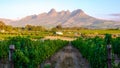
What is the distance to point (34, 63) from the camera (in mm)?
21500

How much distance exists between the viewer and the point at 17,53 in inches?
811

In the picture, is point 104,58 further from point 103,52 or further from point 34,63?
point 34,63

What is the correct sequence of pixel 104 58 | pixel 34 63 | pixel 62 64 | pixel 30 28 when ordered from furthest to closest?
pixel 30 28 → pixel 62 64 → pixel 34 63 → pixel 104 58

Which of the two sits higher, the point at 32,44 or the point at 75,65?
the point at 32,44

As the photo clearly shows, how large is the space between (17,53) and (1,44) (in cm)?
419

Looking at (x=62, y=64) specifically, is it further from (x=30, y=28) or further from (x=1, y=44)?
(x=30, y=28)

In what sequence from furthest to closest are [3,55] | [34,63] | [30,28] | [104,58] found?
[30,28] → [3,55] → [34,63] → [104,58]

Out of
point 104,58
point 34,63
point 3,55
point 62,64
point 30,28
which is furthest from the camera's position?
point 30,28

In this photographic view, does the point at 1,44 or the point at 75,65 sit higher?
the point at 1,44

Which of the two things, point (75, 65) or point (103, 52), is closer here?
point (103, 52)

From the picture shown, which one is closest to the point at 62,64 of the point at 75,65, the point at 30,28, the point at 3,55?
the point at 75,65

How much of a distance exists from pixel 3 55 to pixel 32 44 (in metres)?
2.09

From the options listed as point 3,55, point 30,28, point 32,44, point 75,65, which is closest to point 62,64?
point 75,65

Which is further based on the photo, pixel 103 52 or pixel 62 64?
pixel 62 64
